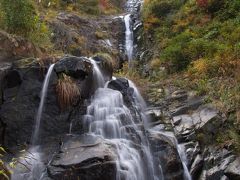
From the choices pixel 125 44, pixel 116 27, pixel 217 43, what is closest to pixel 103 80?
pixel 217 43

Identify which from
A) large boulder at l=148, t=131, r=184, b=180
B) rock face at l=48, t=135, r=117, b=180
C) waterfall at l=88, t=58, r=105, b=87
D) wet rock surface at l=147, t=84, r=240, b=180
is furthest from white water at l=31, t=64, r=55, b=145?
wet rock surface at l=147, t=84, r=240, b=180

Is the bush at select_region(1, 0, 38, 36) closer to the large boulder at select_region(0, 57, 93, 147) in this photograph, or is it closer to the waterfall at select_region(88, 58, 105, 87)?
the large boulder at select_region(0, 57, 93, 147)

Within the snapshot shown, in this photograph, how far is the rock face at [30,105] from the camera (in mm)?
10430

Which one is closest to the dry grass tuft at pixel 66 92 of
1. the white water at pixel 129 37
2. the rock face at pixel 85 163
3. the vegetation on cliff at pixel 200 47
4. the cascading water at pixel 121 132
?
the cascading water at pixel 121 132

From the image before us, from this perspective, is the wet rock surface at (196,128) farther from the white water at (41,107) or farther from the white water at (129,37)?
the white water at (129,37)

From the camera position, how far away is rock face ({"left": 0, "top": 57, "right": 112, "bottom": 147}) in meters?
10.4

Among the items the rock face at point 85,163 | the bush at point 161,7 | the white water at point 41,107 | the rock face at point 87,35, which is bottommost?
the rock face at point 85,163

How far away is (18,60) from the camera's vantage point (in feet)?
37.6

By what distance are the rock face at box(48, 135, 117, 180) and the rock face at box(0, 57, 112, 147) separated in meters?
1.26

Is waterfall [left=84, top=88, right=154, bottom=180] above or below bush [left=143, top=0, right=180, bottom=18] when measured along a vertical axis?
below

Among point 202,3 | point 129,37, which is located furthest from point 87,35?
point 202,3

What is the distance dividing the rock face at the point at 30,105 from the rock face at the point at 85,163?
4.14ft

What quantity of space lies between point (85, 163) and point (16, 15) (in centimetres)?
637

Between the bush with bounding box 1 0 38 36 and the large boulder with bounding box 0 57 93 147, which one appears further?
the bush with bounding box 1 0 38 36
